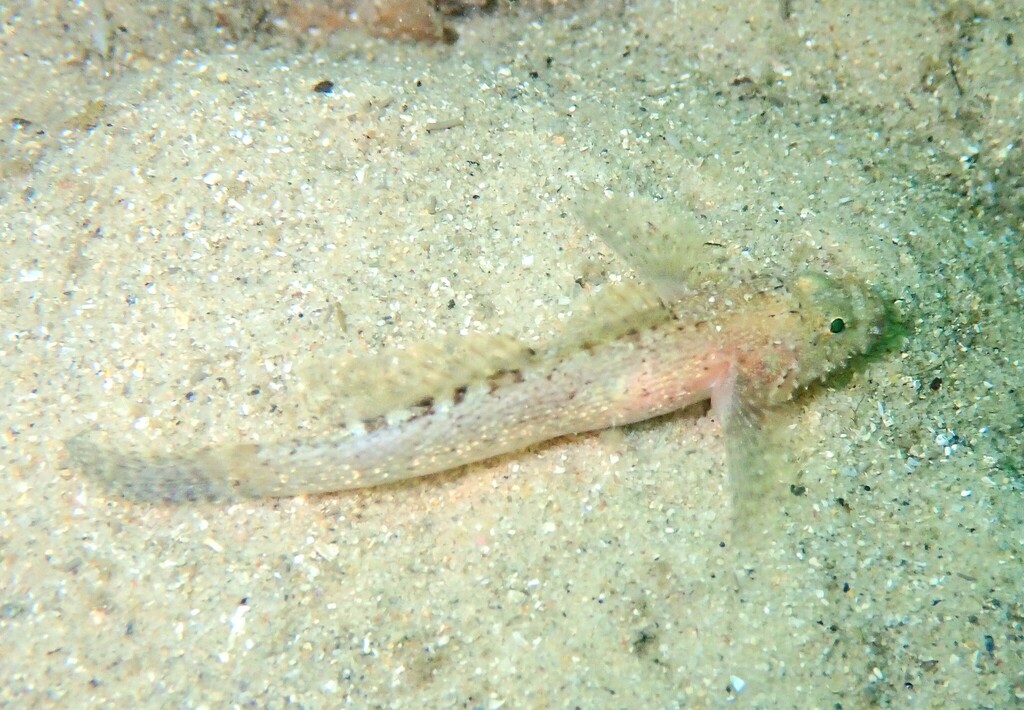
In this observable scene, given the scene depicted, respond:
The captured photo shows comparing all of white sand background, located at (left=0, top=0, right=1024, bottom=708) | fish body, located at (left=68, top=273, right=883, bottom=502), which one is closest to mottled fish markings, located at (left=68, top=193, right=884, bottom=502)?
fish body, located at (left=68, top=273, right=883, bottom=502)

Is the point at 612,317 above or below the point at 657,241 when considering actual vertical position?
below

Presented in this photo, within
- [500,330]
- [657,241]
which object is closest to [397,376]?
[500,330]

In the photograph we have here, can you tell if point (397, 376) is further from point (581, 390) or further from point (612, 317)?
point (612, 317)

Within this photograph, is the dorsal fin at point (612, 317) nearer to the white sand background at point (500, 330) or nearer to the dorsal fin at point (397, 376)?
the white sand background at point (500, 330)

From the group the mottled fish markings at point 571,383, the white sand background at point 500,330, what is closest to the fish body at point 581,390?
the mottled fish markings at point 571,383

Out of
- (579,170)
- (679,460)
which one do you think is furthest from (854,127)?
(679,460)
